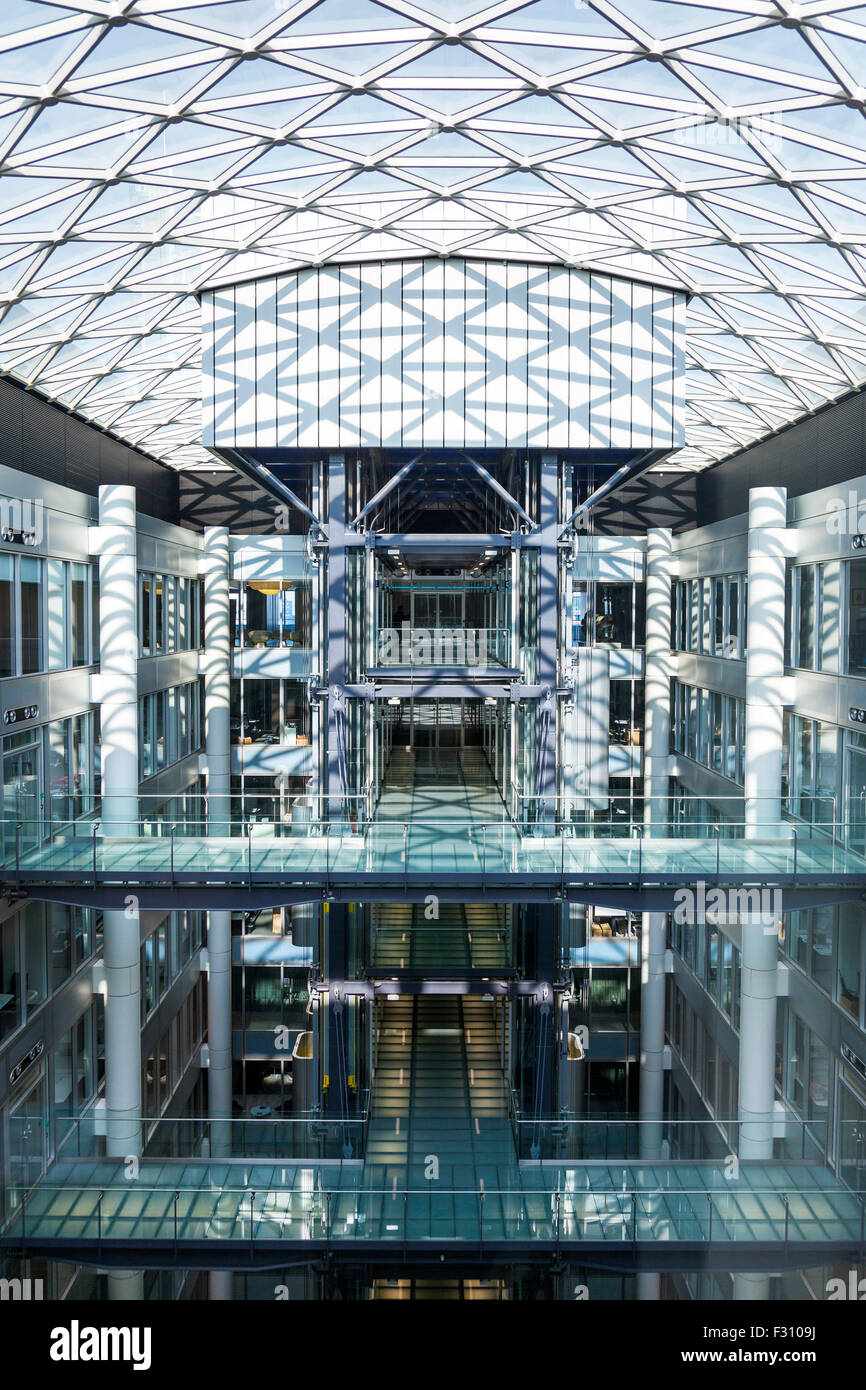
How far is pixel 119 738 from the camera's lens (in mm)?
22953

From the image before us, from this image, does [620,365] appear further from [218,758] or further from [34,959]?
[218,758]

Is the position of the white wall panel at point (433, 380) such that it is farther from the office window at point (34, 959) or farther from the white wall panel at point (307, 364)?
the office window at point (34, 959)

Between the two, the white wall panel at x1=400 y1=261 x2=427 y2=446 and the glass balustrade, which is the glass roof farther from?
the glass balustrade

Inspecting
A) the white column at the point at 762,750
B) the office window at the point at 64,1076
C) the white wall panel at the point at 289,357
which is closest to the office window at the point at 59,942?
the office window at the point at 64,1076

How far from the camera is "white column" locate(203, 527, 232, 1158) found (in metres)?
31.4

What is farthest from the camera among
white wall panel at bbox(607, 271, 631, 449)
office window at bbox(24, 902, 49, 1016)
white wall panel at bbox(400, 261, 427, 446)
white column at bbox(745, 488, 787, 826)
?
white column at bbox(745, 488, 787, 826)

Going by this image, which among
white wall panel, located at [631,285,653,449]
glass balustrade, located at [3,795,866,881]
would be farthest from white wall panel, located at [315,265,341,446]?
glass balustrade, located at [3,795,866,881]

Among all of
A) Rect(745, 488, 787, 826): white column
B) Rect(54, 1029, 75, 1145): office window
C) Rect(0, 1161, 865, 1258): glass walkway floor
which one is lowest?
Rect(54, 1029, 75, 1145): office window

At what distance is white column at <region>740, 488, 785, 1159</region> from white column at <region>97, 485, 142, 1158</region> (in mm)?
11932

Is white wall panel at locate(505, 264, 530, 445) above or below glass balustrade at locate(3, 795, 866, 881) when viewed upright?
above

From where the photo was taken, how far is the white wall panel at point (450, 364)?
21531 mm

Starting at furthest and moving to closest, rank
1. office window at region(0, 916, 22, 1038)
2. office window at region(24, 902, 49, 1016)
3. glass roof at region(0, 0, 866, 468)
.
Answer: office window at region(24, 902, 49, 1016) < office window at region(0, 916, 22, 1038) < glass roof at region(0, 0, 866, 468)

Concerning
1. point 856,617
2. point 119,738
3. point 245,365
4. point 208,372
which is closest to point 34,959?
point 119,738
